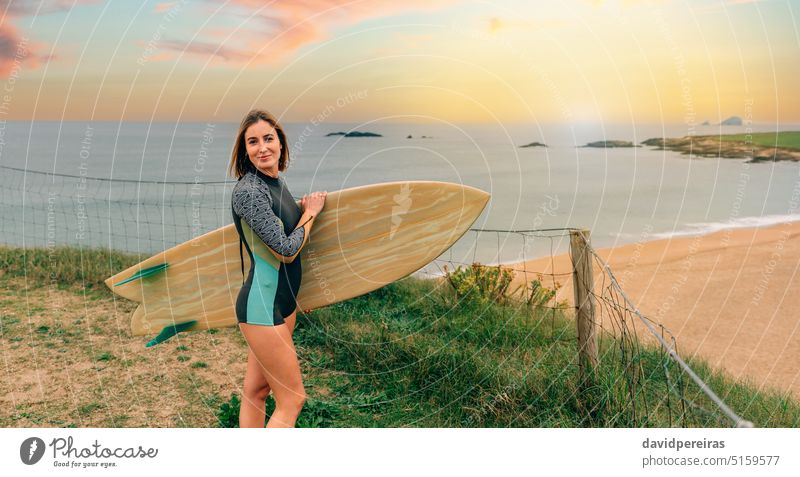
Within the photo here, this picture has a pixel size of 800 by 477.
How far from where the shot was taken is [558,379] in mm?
3846

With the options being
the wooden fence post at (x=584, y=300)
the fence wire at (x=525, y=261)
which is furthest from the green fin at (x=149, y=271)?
the wooden fence post at (x=584, y=300)

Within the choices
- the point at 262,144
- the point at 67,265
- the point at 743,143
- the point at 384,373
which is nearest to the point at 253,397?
the point at 262,144

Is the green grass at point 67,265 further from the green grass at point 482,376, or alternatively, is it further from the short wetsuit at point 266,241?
the short wetsuit at point 266,241

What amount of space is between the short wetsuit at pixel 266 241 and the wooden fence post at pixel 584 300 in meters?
1.72

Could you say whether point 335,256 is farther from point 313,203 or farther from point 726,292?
point 726,292

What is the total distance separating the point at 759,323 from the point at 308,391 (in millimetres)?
5109

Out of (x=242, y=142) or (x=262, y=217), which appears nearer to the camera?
(x=262, y=217)

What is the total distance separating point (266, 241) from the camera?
2719mm

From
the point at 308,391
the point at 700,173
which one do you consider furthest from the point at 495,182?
the point at 308,391

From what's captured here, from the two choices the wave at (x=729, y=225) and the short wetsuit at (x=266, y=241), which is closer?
the short wetsuit at (x=266, y=241)

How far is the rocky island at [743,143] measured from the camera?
36.9 ft

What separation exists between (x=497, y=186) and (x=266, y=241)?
476 inches

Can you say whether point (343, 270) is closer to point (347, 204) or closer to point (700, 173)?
point (347, 204)

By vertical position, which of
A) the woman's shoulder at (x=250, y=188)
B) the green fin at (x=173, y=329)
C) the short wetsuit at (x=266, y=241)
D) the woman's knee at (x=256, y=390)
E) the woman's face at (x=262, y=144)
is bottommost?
the woman's knee at (x=256, y=390)
